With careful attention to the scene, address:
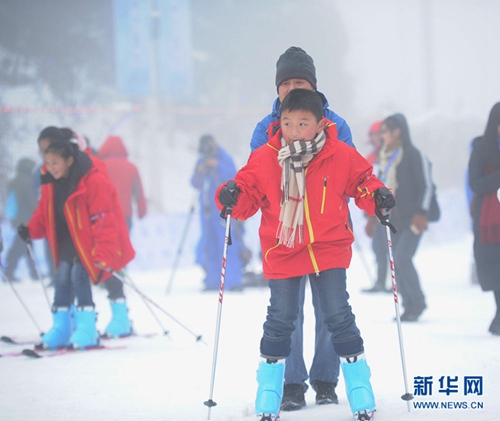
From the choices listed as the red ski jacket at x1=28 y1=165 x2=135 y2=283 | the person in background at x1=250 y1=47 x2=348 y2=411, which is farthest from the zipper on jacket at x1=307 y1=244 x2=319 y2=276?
the red ski jacket at x1=28 y1=165 x2=135 y2=283

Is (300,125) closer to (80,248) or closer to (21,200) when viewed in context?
(80,248)

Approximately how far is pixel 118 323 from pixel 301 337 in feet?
8.49

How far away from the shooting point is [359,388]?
10.1 ft

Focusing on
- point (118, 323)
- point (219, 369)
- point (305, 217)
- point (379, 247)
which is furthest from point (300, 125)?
point (379, 247)

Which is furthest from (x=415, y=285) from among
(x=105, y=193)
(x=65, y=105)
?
(x=65, y=105)

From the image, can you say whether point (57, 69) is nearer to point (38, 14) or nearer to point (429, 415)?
point (38, 14)

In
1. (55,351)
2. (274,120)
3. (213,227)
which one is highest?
(213,227)

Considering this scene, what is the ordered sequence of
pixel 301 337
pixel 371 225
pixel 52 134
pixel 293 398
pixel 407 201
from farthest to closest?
pixel 371 225
pixel 407 201
pixel 52 134
pixel 301 337
pixel 293 398

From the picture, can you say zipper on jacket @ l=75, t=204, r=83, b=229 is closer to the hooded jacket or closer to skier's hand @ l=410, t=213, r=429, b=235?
skier's hand @ l=410, t=213, r=429, b=235

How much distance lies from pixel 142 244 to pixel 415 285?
617 centimetres

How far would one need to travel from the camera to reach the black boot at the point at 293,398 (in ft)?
11.0

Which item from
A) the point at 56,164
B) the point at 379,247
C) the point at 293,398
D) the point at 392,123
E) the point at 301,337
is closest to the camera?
the point at 293,398

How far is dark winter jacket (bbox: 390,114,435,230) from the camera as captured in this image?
255 inches

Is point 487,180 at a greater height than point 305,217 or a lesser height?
greater
